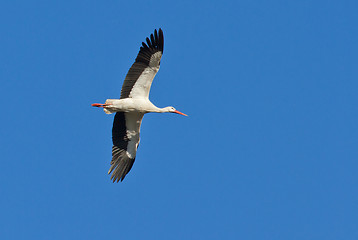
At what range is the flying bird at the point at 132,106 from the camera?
22938mm

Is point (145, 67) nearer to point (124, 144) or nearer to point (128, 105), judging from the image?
point (128, 105)

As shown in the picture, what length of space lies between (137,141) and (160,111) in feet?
4.93

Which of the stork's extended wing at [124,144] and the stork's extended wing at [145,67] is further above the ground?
the stork's extended wing at [145,67]

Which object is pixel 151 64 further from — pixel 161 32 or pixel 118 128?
pixel 118 128

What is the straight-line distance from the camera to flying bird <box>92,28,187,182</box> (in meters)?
22.9

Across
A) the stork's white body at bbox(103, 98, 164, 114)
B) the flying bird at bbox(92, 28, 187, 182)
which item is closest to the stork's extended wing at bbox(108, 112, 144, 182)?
the flying bird at bbox(92, 28, 187, 182)

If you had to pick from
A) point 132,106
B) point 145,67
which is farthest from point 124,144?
point 145,67

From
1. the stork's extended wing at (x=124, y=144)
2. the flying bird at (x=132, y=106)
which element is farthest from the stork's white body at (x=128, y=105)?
the stork's extended wing at (x=124, y=144)

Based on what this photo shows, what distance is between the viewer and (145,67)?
75.5 feet

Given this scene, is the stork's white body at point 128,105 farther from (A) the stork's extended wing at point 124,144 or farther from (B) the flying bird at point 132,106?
(A) the stork's extended wing at point 124,144

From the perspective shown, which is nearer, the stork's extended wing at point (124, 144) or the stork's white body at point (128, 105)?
the stork's white body at point (128, 105)

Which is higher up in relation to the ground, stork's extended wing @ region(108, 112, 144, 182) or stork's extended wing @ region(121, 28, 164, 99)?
stork's extended wing @ region(121, 28, 164, 99)

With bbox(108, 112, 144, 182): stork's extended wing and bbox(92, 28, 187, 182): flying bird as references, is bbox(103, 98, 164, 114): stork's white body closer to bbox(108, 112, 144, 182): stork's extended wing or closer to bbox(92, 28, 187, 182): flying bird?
bbox(92, 28, 187, 182): flying bird

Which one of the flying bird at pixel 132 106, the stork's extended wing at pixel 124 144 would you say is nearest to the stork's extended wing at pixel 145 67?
the flying bird at pixel 132 106
